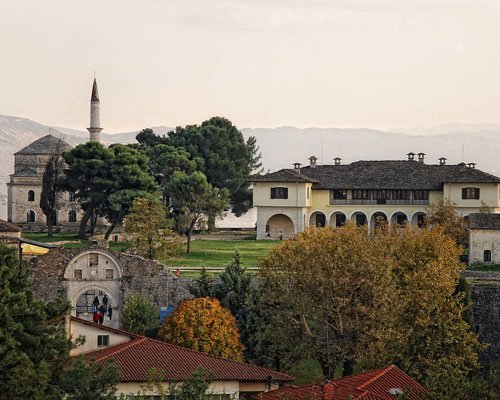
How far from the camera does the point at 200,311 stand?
39094 millimetres

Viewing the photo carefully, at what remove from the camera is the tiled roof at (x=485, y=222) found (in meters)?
55.6

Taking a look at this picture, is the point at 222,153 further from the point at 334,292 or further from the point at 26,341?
the point at 26,341

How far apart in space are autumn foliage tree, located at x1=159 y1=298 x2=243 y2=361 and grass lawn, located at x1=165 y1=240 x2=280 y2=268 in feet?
41.9

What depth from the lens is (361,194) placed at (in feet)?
252

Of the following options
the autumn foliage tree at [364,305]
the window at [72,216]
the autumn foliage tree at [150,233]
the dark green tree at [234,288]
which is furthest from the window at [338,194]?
the autumn foliage tree at [364,305]

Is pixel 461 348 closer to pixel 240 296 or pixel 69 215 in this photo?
pixel 240 296

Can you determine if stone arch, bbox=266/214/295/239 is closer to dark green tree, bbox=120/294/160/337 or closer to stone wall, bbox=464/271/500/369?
stone wall, bbox=464/271/500/369

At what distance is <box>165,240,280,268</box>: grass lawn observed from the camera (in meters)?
54.9

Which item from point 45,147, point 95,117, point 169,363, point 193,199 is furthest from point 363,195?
point 169,363

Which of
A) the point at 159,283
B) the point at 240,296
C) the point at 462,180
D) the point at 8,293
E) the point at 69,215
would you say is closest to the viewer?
the point at 8,293

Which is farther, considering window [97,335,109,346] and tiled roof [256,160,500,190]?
tiled roof [256,160,500,190]

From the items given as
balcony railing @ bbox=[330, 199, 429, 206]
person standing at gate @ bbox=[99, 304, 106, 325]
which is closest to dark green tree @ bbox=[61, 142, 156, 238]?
balcony railing @ bbox=[330, 199, 429, 206]

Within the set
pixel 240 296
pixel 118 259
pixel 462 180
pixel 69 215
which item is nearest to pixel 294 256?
pixel 240 296

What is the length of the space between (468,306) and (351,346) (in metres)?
4.61
